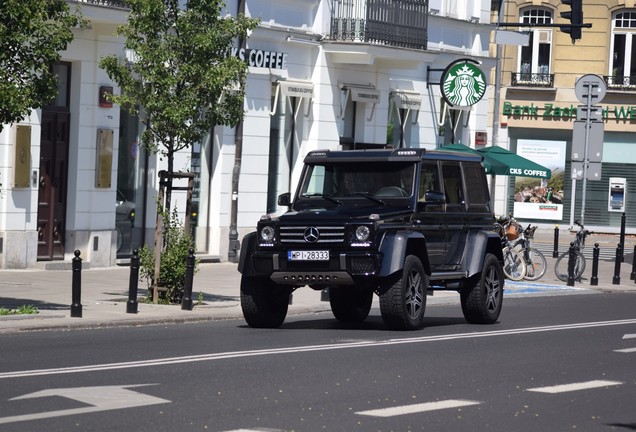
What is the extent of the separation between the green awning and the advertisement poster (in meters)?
20.2

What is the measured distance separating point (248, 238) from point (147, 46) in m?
4.04

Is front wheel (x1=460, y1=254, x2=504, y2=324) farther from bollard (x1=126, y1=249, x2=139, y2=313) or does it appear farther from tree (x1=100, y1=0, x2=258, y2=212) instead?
Answer: tree (x1=100, y1=0, x2=258, y2=212)

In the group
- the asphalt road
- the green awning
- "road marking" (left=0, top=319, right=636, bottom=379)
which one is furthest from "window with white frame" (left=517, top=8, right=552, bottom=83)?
the asphalt road

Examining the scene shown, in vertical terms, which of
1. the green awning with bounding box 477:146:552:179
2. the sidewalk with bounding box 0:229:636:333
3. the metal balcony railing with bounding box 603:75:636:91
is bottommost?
the sidewalk with bounding box 0:229:636:333

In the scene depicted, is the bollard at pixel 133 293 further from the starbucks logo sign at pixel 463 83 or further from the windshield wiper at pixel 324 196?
the starbucks logo sign at pixel 463 83

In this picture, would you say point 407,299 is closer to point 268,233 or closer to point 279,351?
point 268,233

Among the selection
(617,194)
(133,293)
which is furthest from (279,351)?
(617,194)

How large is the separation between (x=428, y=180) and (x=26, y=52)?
16.8 feet

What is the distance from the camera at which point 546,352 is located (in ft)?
49.7

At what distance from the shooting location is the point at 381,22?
3406 centimetres

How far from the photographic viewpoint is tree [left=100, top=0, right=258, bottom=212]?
19.9 metres

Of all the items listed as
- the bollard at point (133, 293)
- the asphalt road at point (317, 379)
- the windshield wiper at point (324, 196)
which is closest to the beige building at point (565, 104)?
the windshield wiper at point (324, 196)

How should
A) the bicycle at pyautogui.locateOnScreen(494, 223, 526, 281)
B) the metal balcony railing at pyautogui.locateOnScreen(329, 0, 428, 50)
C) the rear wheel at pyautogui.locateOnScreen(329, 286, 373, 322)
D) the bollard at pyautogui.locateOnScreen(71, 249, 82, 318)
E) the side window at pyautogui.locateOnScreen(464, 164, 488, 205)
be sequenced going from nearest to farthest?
1. the bollard at pyautogui.locateOnScreen(71, 249, 82, 318)
2. the rear wheel at pyautogui.locateOnScreen(329, 286, 373, 322)
3. the side window at pyautogui.locateOnScreen(464, 164, 488, 205)
4. the bicycle at pyautogui.locateOnScreen(494, 223, 526, 281)
5. the metal balcony railing at pyautogui.locateOnScreen(329, 0, 428, 50)

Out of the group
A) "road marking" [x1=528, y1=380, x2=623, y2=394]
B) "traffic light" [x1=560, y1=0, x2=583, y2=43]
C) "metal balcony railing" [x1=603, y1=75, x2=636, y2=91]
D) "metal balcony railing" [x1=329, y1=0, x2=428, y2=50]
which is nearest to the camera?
"road marking" [x1=528, y1=380, x2=623, y2=394]
